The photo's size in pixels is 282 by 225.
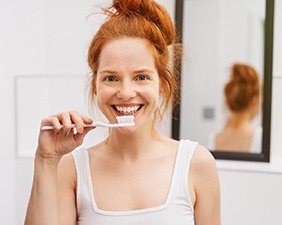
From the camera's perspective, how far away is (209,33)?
64.6 inches

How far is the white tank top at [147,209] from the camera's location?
2.73 ft

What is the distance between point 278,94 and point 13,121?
3.18 ft

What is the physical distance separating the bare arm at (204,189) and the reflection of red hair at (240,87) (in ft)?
2.62

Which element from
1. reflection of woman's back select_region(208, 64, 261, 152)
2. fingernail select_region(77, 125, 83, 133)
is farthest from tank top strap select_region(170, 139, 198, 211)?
reflection of woman's back select_region(208, 64, 261, 152)

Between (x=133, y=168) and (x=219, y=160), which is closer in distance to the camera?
(x=133, y=168)

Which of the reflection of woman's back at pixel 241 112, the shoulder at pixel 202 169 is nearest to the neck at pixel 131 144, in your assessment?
the shoulder at pixel 202 169

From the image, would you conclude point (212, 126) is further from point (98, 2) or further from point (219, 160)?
point (98, 2)

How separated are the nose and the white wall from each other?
0.73 meters

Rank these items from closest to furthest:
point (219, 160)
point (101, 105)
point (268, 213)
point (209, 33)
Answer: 1. point (101, 105)
2. point (268, 213)
3. point (219, 160)
4. point (209, 33)

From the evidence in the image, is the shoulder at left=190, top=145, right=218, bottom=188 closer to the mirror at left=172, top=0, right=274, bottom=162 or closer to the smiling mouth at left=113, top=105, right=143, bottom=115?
the smiling mouth at left=113, top=105, right=143, bottom=115

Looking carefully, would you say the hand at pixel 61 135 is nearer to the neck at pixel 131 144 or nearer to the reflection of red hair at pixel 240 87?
the neck at pixel 131 144

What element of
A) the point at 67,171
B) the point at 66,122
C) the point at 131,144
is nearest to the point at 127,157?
the point at 131,144

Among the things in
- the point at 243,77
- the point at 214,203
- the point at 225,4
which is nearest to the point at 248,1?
the point at 225,4

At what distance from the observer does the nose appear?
798 millimetres
